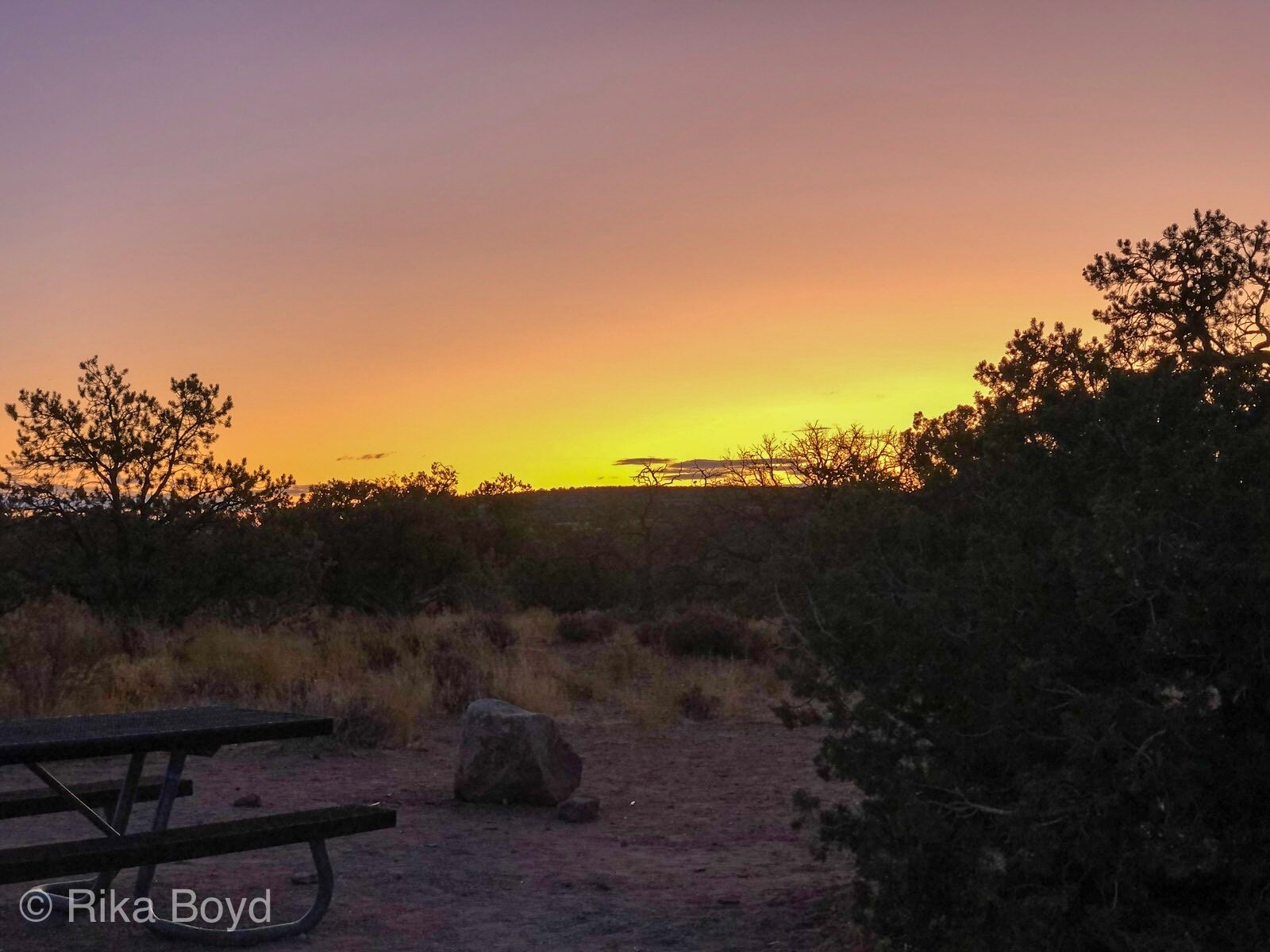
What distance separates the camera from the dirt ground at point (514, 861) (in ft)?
17.7

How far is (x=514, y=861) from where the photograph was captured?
23.1 ft

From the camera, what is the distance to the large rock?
8.48m

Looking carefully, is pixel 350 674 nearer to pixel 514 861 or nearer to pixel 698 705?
pixel 698 705

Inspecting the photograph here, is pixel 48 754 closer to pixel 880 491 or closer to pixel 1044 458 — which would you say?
pixel 1044 458

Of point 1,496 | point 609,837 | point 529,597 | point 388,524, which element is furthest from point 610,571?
point 609,837

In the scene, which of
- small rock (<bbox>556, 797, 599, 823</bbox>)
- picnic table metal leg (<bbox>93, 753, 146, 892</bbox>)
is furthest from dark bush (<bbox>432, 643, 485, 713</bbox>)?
picnic table metal leg (<bbox>93, 753, 146, 892</bbox>)

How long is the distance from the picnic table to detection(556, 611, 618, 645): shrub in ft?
48.4

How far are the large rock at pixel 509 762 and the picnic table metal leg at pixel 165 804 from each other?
3.32 meters

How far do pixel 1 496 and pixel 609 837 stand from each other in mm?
12975

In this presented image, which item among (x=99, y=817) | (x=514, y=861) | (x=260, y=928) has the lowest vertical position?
(x=514, y=861)

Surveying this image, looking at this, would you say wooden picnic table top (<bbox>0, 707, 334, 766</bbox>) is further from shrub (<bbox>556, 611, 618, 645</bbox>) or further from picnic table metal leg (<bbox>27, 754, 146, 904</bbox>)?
shrub (<bbox>556, 611, 618, 645</bbox>)

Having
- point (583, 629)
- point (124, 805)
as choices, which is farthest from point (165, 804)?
point (583, 629)

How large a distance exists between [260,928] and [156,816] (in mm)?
675

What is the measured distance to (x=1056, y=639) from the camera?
3.81m
